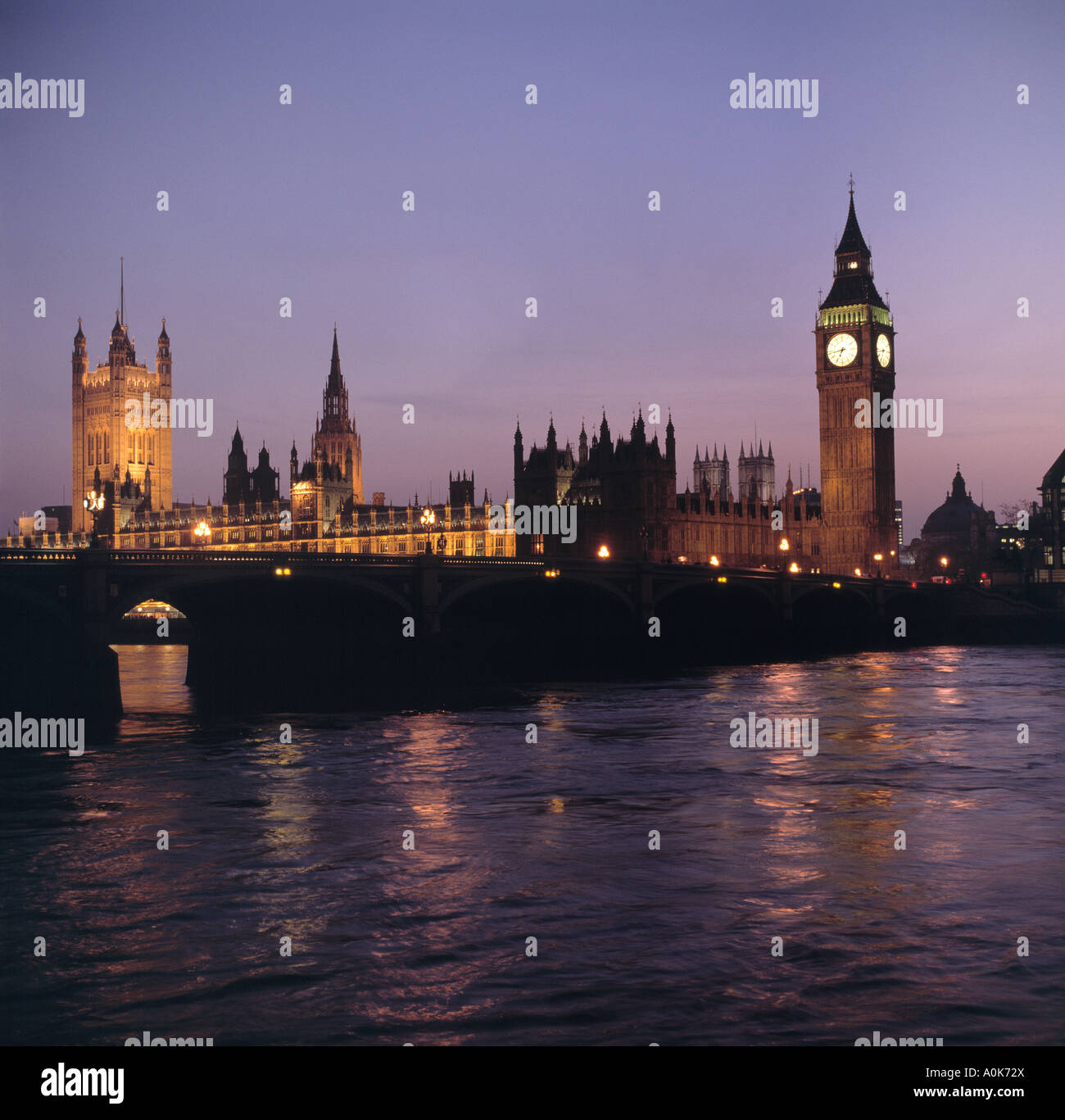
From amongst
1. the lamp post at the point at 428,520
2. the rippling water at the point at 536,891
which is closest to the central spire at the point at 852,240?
the lamp post at the point at 428,520

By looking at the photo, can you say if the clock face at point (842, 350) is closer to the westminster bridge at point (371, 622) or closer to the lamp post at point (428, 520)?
the lamp post at point (428, 520)

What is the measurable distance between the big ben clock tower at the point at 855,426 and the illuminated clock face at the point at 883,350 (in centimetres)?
10

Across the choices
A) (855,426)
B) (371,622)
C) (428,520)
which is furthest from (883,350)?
(371,622)

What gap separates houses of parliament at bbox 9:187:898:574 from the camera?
126812 mm

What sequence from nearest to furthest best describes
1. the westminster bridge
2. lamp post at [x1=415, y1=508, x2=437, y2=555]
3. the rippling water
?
1. the rippling water
2. the westminster bridge
3. lamp post at [x1=415, y1=508, x2=437, y2=555]

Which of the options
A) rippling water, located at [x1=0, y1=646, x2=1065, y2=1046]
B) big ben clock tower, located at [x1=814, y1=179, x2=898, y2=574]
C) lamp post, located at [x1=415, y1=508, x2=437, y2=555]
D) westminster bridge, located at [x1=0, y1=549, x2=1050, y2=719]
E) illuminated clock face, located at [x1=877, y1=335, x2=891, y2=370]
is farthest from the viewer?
illuminated clock face, located at [x1=877, y1=335, x2=891, y2=370]

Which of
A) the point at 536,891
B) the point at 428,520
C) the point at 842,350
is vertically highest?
the point at 842,350

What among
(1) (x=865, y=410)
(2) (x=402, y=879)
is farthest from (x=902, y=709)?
(1) (x=865, y=410)

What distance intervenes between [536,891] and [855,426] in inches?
5542

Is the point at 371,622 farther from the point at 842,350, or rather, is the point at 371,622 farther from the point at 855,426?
the point at 842,350

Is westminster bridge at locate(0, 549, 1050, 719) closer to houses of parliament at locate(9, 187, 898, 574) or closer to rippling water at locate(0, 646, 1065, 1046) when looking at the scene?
rippling water at locate(0, 646, 1065, 1046)

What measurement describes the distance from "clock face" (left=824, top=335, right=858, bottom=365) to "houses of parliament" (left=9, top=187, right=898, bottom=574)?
0.15 meters

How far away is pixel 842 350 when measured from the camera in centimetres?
15588

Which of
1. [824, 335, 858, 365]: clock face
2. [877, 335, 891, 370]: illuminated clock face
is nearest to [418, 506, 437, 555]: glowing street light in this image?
[824, 335, 858, 365]: clock face
